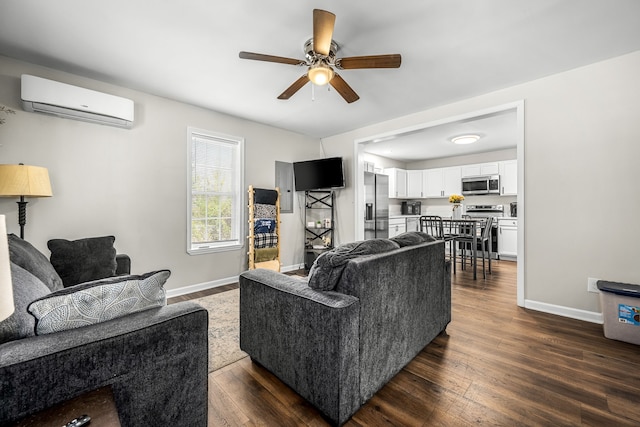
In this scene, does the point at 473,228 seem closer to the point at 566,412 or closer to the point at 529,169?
the point at 529,169

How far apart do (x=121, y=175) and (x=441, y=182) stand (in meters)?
6.50

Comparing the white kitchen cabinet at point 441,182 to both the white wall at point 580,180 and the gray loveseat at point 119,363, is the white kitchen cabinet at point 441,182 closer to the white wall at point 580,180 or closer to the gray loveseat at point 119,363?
the white wall at point 580,180

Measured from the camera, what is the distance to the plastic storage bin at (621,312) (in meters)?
2.19

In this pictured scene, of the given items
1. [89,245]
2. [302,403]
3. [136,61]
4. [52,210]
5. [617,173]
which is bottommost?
[302,403]

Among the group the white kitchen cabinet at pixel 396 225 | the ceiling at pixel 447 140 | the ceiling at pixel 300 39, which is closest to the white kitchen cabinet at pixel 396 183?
the ceiling at pixel 447 140

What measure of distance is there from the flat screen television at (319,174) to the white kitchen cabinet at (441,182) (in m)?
3.39

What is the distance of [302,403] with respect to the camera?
1.54 meters

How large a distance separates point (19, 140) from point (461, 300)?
16.1 ft

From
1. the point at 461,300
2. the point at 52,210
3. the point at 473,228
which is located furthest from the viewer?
the point at 473,228

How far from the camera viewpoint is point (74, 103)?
2596 millimetres

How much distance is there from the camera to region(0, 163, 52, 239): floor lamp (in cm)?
205

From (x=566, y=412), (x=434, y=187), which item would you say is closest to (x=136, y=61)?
(x=566, y=412)

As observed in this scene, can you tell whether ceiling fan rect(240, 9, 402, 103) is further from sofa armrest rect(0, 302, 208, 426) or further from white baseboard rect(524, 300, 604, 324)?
white baseboard rect(524, 300, 604, 324)

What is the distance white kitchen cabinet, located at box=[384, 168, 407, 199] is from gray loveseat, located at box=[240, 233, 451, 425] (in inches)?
194
